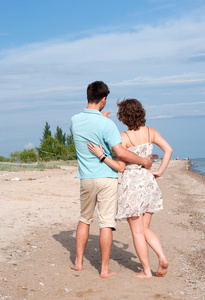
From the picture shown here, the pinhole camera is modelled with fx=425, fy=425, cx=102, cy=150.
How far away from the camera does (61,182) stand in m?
16.0

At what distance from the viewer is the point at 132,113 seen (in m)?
4.86

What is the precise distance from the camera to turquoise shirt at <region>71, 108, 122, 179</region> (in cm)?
485

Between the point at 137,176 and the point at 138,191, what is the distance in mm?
175

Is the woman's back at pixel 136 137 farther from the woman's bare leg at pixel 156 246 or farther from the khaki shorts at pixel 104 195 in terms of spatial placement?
the woman's bare leg at pixel 156 246

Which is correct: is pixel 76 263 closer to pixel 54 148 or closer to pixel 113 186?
pixel 113 186

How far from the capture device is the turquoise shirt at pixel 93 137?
4.85 meters

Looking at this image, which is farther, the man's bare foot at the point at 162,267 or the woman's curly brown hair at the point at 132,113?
the man's bare foot at the point at 162,267

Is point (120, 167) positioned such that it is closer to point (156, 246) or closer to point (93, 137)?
point (93, 137)

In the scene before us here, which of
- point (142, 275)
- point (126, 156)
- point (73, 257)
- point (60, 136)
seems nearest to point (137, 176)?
point (126, 156)

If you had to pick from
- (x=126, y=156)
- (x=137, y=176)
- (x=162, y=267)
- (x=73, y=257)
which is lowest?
(x=73, y=257)

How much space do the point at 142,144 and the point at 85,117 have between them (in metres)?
0.74

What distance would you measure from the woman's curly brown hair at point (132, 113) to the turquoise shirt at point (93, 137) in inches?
6.4

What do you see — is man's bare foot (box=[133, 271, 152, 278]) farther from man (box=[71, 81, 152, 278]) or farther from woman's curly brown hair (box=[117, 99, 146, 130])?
woman's curly brown hair (box=[117, 99, 146, 130])

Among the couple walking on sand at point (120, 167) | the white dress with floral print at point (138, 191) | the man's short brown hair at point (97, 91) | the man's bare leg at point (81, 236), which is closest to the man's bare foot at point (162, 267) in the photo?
the couple walking on sand at point (120, 167)
